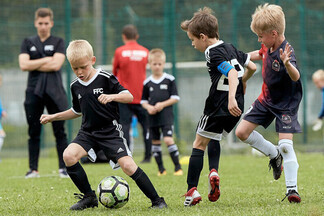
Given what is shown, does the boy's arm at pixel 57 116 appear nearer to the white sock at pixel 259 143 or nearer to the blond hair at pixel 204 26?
the blond hair at pixel 204 26

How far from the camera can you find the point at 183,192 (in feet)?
21.2

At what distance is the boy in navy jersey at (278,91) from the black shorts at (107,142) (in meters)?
1.24

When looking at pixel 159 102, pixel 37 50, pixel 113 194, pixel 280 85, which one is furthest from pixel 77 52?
pixel 159 102

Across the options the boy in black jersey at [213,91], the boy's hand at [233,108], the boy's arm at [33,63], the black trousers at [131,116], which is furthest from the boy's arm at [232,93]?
the black trousers at [131,116]

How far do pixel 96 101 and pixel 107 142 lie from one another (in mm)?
395

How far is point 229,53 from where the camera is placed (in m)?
5.47

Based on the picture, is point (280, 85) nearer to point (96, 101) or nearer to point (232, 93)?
point (232, 93)

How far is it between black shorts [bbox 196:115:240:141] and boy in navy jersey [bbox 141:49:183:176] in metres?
3.31

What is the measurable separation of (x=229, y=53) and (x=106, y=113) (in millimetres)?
1275

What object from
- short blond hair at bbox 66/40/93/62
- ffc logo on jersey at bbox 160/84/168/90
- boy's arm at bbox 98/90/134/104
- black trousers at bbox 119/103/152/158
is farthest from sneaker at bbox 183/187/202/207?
black trousers at bbox 119/103/152/158

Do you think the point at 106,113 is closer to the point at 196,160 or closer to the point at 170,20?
the point at 196,160

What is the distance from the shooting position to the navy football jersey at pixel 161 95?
9023 mm

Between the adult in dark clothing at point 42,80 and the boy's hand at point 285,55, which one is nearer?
the boy's hand at point 285,55

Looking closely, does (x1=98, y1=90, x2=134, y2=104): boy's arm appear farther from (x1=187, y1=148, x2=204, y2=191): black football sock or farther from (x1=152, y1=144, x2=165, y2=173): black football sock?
(x1=152, y1=144, x2=165, y2=173): black football sock
